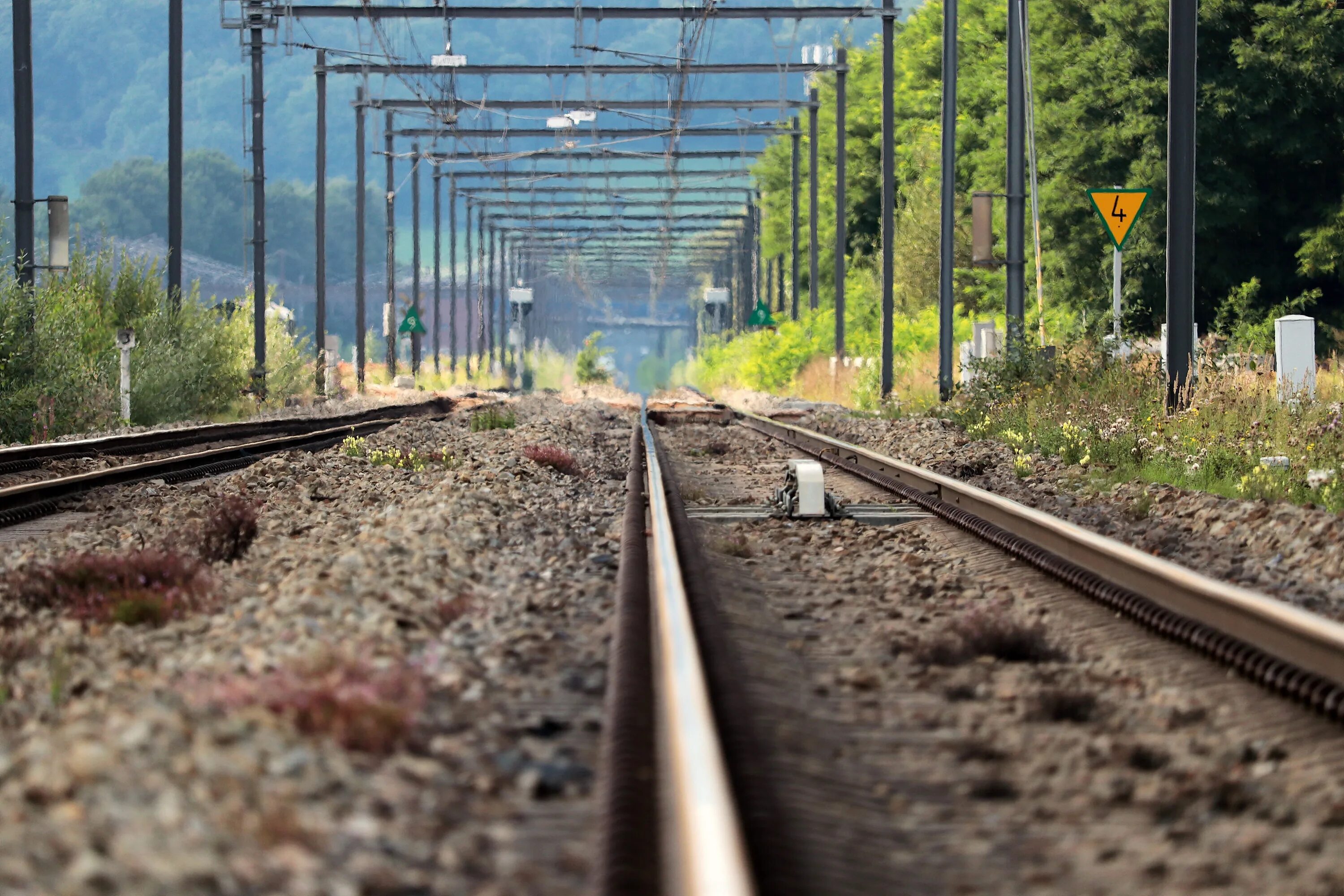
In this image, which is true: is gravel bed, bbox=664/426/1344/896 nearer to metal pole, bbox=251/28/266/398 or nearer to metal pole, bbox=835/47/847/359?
metal pole, bbox=251/28/266/398

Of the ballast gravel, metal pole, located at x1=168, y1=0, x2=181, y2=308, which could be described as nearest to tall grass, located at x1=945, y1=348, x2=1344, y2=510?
the ballast gravel

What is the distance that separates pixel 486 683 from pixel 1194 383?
12578mm

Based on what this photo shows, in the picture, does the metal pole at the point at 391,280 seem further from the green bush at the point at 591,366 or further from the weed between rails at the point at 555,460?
the weed between rails at the point at 555,460

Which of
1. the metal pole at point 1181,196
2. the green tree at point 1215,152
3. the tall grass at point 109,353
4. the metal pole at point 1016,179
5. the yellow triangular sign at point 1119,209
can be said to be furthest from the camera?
the green tree at point 1215,152

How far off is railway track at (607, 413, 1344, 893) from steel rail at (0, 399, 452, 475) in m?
8.87

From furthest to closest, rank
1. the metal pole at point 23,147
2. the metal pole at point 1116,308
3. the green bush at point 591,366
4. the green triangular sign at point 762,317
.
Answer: the green bush at point 591,366, the green triangular sign at point 762,317, the metal pole at point 23,147, the metal pole at point 1116,308

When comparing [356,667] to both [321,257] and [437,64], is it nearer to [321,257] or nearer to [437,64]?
[437,64]

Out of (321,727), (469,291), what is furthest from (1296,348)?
(469,291)

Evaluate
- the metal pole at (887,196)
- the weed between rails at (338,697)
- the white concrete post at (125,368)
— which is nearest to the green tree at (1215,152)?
the metal pole at (887,196)

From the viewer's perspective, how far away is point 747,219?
8744cm

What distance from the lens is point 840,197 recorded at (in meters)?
44.5

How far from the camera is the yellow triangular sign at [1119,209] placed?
19203 mm

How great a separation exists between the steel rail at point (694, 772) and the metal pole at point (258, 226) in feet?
104

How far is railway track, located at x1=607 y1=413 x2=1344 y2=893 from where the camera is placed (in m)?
3.56
